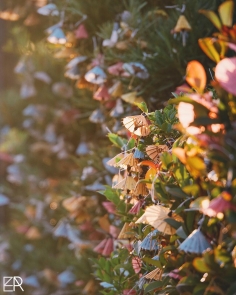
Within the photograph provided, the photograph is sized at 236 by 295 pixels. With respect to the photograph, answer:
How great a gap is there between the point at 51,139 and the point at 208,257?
80.8 inches

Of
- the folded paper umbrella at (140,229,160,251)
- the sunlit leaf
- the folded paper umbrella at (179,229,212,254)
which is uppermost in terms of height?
the sunlit leaf

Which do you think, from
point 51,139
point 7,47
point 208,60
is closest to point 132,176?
point 208,60

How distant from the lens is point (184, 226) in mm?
952

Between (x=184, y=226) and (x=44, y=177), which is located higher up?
(x=184, y=226)

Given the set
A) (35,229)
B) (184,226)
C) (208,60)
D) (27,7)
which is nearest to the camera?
(184,226)

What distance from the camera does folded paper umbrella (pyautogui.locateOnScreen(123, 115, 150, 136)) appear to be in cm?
119

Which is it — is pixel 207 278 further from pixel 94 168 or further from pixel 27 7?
pixel 27 7

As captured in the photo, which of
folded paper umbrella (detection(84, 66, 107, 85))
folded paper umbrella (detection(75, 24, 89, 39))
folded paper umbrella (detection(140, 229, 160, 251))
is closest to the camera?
folded paper umbrella (detection(140, 229, 160, 251))

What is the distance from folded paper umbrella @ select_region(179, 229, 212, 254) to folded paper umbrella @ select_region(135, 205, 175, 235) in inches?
3.5

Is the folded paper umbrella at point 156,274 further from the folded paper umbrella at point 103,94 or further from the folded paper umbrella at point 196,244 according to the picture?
the folded paper umbrella at point 103,94

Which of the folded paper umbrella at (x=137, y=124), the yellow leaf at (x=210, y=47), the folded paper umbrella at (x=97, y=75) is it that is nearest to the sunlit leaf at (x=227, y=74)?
the yellow leaf at (x=210, y=47)

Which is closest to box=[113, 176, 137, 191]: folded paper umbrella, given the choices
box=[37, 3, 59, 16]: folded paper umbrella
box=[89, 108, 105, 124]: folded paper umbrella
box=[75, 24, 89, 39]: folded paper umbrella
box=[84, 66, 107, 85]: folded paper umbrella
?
box=[84, 66, 107, 85]: folded paper umbrella

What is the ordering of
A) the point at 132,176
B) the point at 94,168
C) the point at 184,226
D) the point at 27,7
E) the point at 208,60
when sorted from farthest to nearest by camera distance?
the point at 27,7 → the point at 94,168 → the point at 208,60 → the point at 132,176 → the point at 184,226

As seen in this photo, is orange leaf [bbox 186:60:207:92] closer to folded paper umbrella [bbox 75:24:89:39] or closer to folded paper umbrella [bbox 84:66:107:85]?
folded paper umbrella [bbox 84:66:107:85]
